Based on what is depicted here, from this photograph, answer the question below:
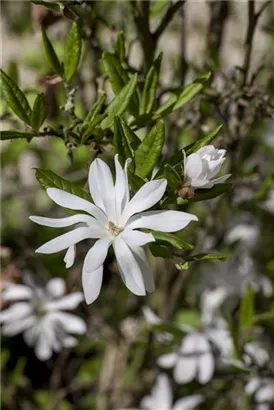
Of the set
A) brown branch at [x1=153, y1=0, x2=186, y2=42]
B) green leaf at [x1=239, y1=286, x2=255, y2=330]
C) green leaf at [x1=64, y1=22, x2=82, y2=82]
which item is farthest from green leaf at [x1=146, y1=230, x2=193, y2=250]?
green leaf at [x1=239, y1=286, x2=255, y2=330]

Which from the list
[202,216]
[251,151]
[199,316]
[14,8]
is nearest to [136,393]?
[199,316]

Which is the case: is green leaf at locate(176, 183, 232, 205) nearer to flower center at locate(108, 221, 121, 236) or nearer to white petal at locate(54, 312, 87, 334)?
flower center at locate(108, 221, 121, 236)

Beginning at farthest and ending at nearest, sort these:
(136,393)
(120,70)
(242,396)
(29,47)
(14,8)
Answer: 1. (14,8)
2. (29,47)
3. (136,393)
4. (242,396)
5. (120,70)

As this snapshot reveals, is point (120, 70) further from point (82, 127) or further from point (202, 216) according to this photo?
point (202, 216)

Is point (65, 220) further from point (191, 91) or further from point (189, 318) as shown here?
point (189, 318)

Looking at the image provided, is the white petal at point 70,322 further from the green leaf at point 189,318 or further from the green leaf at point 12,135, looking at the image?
the green leaf at point 12,135

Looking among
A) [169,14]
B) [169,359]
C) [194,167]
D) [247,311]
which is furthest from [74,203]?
[169,359]
